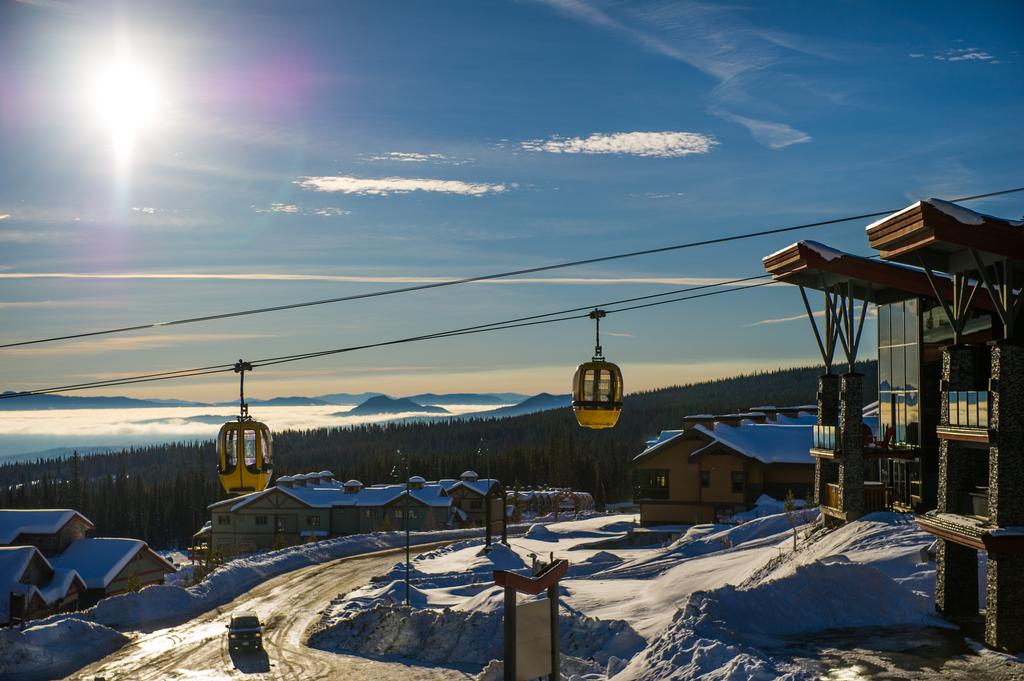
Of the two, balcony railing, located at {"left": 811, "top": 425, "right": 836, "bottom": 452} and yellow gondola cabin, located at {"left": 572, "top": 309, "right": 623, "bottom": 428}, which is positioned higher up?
yellow gondola cabin, located at {"left": 572, "top": 309, "right": 623, "bottom": 428}

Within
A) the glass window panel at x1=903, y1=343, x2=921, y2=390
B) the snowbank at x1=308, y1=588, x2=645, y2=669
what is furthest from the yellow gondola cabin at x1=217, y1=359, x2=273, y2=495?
the glass window panel at x1=903, y1=343, x2=921, y2=390

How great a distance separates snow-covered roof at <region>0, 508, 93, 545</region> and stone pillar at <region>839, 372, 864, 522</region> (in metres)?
58.4

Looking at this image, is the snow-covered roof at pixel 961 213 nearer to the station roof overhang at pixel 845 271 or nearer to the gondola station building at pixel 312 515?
the station roof overhang at pixel 845 271

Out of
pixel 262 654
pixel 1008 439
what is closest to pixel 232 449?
pixel 262 654

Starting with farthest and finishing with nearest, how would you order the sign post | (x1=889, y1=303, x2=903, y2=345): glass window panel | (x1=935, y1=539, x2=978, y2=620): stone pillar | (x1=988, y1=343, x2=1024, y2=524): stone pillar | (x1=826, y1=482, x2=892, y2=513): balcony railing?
(x1=889, y1=303, x2=903, y2=345): glass window panel, (x1=826, y1=482, x2=892, y2=513): balcony railing, (x1=935, y1=539, x2=978, y2=620): stone pillar, (x1=988, y1=343, x2=1024, y2=524): stone pillar, the sign post

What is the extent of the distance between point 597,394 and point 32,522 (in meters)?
66.0

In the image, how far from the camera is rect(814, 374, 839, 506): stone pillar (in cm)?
3766

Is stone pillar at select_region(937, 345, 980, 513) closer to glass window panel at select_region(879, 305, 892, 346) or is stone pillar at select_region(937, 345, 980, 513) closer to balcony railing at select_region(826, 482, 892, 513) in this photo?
balcony railing at select_region(826, 482, 892, 513)

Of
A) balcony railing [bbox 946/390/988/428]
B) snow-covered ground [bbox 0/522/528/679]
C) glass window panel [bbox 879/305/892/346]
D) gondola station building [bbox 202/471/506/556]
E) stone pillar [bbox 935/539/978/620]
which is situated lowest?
gondola station building [bbox 202/471/506/556]

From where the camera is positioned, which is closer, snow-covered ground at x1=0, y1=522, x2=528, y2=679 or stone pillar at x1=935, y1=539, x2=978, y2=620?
stone pillar at x1=935, y1=539, x2=978, y2=620

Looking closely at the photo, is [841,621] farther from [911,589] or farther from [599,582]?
[599,582]

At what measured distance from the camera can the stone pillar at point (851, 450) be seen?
35781mm

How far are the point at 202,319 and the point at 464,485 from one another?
268 feet

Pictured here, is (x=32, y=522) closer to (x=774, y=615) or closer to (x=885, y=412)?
(x=885, y=412)
